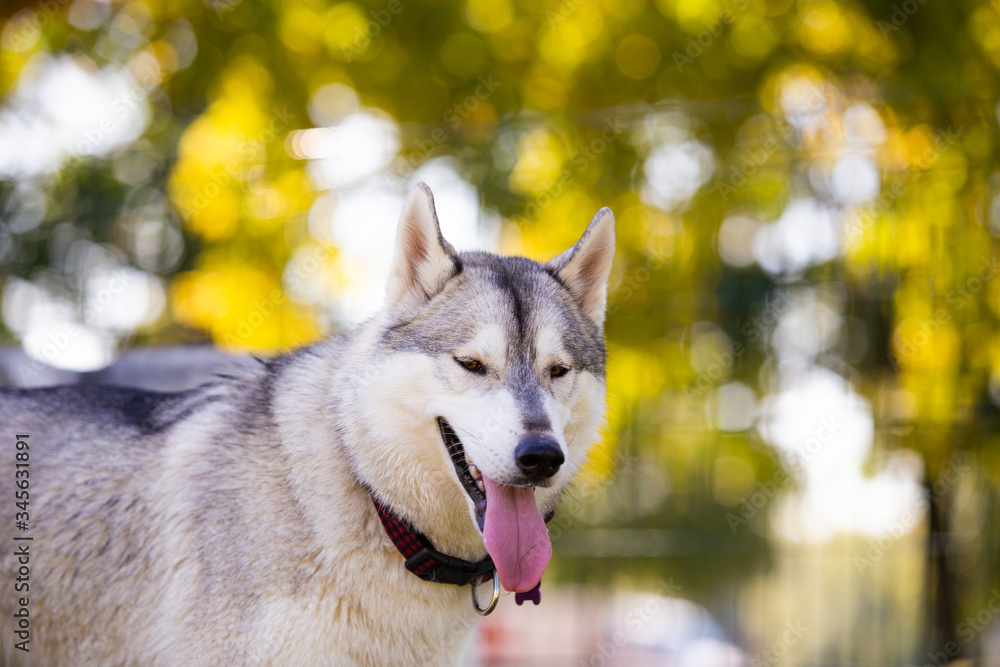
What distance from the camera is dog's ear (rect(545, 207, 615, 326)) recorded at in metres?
3.36

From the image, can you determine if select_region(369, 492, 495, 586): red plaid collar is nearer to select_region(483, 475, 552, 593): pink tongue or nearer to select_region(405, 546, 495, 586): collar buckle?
select_region(405, 546, 495, 586): collar buckle

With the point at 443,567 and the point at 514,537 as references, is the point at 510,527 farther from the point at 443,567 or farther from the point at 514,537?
the point at 443,567

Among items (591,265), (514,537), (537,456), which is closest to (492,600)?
(514,537)

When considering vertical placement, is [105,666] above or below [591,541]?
above

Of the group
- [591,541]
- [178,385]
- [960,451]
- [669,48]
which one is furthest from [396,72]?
[960,451]

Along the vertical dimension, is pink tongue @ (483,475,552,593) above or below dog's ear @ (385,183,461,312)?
below

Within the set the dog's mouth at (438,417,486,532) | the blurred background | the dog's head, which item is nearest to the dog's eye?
the dog's head

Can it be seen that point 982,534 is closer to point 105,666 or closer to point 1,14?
point 105,666

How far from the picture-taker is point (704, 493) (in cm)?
671

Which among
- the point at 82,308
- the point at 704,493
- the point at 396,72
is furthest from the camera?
the point at 396,72

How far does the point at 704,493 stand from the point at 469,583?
4.24 meters

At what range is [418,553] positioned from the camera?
275 cm

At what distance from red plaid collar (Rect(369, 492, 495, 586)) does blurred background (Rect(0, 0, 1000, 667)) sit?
8.49 ft

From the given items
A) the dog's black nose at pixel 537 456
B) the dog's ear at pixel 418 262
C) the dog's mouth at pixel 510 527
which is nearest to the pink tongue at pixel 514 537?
the dog's mouth at pixel 510 527
